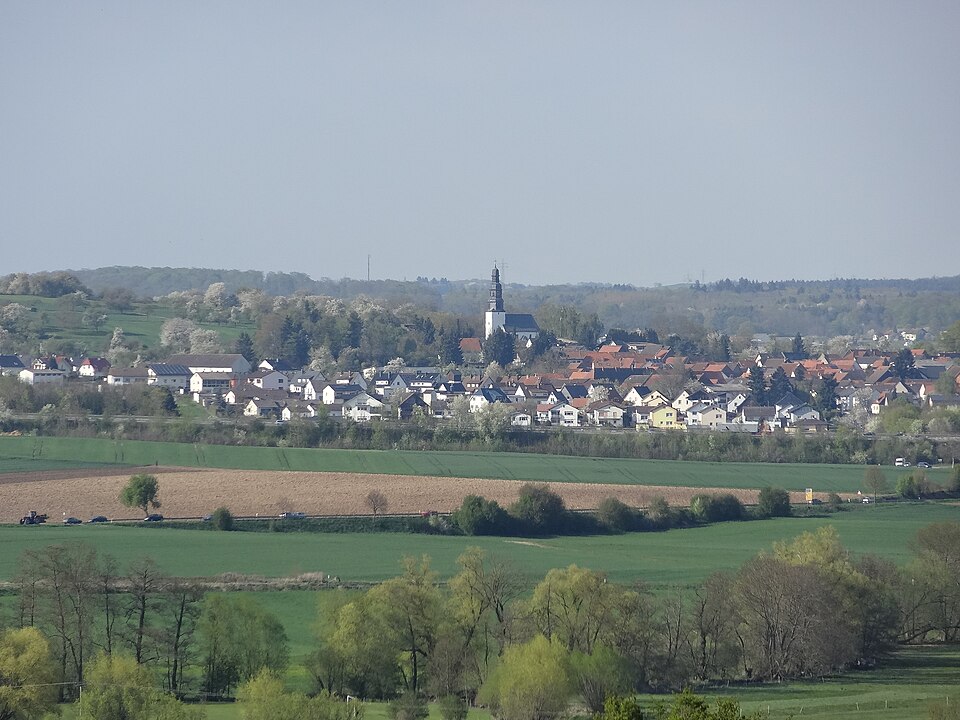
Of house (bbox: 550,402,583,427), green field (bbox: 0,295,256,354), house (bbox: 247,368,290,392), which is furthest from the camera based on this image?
green field (bbox: 0,295,256,354)

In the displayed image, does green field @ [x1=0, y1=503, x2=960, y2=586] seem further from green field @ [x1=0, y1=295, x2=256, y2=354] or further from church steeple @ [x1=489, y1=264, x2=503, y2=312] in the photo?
church steeple @ [x1=489, y1=264, x2=503, y2=312]

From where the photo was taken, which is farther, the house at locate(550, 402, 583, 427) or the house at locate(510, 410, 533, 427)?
the house at locate(550, 402, 583, 427)

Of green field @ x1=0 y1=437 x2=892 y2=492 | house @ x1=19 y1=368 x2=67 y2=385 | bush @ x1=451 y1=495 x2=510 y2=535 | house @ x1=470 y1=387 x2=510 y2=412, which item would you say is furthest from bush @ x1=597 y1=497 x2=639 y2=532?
house @ x1=19 y1=368 x2=67 y2=385

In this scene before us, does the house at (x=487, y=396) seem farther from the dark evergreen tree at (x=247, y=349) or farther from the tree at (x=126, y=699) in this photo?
the tree at (x=126, y=699)

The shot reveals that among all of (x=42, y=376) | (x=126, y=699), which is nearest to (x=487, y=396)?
(x=42, y=376)

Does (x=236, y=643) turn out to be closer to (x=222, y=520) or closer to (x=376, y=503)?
(x=222, y=520)

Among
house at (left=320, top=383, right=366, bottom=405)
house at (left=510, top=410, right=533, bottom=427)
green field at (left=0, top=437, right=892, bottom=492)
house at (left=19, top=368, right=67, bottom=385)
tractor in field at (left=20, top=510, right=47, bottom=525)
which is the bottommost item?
tractor in field at (left=20, top=510, right=47, bottom=525)
